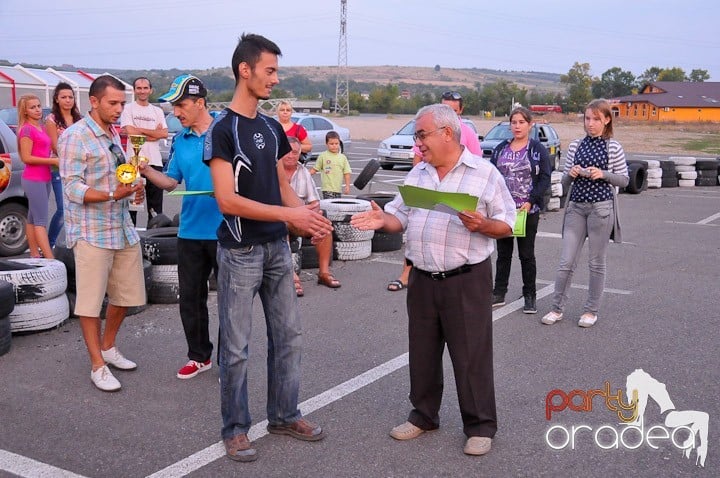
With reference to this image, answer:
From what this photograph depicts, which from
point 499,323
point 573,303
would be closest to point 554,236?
point 573,303

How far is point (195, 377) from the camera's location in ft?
17.6

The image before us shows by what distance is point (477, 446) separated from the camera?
13.6 ft

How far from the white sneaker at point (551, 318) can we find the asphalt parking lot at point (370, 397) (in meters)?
0.07

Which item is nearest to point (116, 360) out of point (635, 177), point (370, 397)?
point (370, 397)

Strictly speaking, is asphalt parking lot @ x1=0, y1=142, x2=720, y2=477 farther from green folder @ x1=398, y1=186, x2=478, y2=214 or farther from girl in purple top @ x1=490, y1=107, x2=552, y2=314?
green folder @ x1=398, y1=186, x2=478, y2=214

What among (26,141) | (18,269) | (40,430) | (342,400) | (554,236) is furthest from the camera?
(554,236)

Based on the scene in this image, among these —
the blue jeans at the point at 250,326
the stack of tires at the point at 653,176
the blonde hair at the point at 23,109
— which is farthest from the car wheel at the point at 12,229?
the stack of tires at the point at 653,176

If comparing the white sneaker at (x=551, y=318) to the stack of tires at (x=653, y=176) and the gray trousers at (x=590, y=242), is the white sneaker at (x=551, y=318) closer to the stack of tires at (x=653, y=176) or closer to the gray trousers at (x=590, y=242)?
the gray trousers at (x=590, y=242)

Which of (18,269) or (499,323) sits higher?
(18,269)

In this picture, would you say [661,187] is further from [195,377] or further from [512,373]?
[195,377]

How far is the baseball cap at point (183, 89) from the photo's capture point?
5043 mm

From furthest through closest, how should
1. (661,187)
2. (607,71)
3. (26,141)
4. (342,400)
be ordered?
(607,71) → (661,187) → (26,141) → (342,400)

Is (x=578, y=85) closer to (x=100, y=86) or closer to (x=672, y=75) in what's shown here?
(x=672, y=75)

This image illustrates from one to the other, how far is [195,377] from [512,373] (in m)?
2.32
